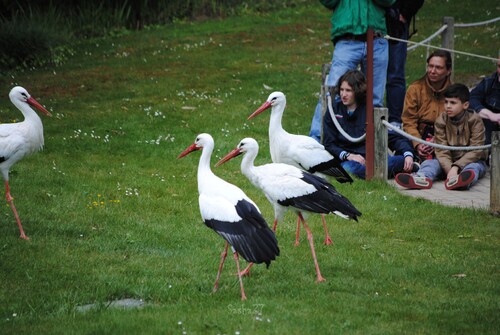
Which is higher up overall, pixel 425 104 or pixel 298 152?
pixel 298 152

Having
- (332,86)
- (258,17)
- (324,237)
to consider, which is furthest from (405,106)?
(258,17)

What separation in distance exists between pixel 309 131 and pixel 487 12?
32.0 feet

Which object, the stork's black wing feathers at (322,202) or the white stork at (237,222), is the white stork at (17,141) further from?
the stork's black wing feathers at (322,202)

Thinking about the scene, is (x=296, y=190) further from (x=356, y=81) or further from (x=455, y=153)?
(x=455, y=153)

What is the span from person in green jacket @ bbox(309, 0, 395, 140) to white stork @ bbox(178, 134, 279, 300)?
174 inches

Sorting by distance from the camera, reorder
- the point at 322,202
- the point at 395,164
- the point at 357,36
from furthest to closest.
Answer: the point at 357,36, the point at 395,164, the point at 322,202

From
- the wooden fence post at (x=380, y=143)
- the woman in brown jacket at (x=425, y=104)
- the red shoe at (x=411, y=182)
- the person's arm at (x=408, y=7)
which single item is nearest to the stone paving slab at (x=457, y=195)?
the red shoe at (x=411, y=182)

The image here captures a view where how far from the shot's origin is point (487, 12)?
2072cm

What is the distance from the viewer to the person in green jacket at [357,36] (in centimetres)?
1080

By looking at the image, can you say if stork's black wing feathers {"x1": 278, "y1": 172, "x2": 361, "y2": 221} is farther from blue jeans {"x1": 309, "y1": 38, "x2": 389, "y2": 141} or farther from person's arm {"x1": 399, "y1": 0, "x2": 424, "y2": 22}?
person's arm {"x1": 399, "y1": 0, "x2": 424, "y2": 22}

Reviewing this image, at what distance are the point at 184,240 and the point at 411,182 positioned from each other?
3316mm

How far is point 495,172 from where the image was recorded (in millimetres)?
8922

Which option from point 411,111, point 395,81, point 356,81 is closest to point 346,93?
point 356,81

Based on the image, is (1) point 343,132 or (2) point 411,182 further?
(1) point 343,132
